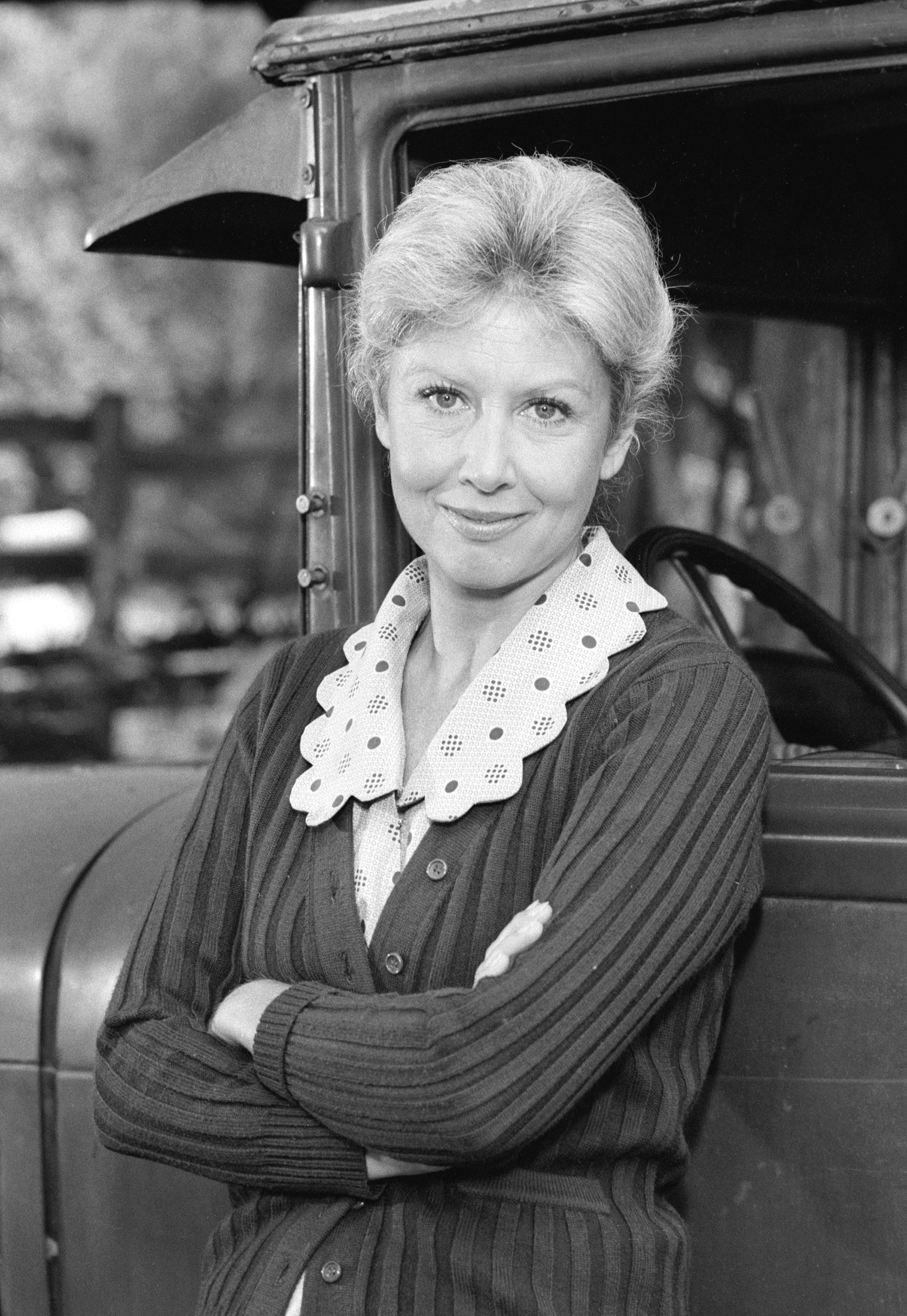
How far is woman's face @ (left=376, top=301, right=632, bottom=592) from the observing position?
4.48 ft

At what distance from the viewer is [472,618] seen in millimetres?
1521

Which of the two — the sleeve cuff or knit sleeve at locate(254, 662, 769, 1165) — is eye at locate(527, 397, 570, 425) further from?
the sleeve cuff

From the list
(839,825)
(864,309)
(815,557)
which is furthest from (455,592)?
(815,557)

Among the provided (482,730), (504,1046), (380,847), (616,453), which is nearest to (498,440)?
(616,453)

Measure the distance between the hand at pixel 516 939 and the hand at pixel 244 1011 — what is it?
0.22 metres

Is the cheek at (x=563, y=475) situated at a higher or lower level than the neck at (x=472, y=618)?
higher

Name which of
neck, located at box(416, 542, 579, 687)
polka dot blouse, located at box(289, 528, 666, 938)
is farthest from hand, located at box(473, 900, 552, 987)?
neck, located at box(416, 542, 579, 687)

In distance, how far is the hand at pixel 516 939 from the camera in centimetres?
125

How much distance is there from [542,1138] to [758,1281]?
14.6 inches

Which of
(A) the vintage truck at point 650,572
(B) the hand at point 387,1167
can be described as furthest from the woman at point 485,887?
(A) the vintage truck at point 650,572

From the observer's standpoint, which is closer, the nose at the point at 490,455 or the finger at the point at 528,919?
the finger at the point at 528,919

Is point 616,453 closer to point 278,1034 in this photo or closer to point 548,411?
point 548,411

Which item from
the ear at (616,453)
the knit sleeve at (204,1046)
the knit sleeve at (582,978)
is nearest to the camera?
the knit sleeve at (582,978)

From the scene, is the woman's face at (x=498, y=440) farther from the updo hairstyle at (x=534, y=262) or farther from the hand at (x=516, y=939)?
the hand at (x=516, y=939)
